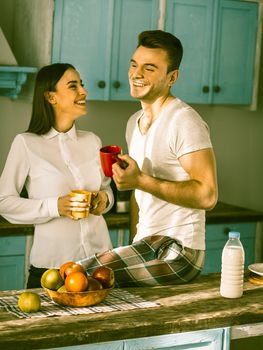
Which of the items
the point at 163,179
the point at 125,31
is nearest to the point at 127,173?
the point at 163,179

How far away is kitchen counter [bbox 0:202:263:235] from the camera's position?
425 centimetres

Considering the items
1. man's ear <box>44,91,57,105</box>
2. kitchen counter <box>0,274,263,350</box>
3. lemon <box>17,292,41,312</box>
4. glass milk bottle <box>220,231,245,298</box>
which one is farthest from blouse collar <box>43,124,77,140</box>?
lemon <box>17,292,41,312</box>

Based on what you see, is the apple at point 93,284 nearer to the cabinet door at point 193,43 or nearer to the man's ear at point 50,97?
the man's ear at point 50,97

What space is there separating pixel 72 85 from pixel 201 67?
1607 millimetres

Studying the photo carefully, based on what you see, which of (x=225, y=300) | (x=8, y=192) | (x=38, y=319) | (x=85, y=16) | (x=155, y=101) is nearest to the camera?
(x=38, y=319)

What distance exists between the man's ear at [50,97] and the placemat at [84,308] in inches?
47.9

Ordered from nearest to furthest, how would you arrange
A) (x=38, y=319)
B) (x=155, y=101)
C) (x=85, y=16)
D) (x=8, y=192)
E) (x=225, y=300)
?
(x=38, y=319) < (x=225, y=300) < (x=155, y=101) < (x=8, y=192) < (x=85, y=16)

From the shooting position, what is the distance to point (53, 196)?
11.7 feet

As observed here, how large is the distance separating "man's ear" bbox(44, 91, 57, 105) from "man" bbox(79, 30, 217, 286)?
2.22ft

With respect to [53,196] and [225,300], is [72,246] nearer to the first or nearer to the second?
[53,196]

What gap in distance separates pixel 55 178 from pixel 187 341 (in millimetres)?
1265

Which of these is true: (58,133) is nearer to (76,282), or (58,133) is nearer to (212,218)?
(76,282)

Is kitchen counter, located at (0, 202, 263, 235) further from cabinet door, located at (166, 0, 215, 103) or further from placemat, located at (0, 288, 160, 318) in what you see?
placemat, located at (0, 288, 160, 318)

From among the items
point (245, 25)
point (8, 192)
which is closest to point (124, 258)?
point (8, 192)
